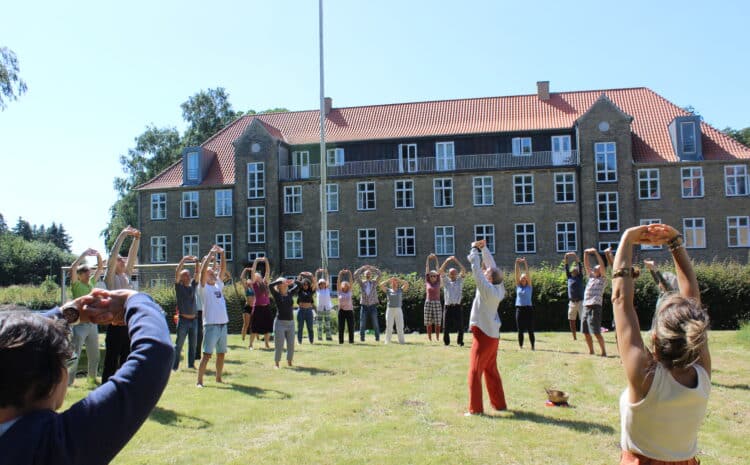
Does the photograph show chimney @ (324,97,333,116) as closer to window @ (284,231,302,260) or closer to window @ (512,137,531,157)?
window @ (284,231,302,260)

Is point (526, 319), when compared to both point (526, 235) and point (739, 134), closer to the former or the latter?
point (526, 235)

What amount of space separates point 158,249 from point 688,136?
36.0 meters

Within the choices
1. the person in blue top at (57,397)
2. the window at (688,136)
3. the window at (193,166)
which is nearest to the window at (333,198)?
the window at (193,166)

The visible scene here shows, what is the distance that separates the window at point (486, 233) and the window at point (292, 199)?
11936 mm

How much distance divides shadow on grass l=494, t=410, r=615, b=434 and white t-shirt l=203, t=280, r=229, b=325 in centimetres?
533

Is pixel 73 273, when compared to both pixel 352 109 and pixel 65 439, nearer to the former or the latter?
pixel 65 439

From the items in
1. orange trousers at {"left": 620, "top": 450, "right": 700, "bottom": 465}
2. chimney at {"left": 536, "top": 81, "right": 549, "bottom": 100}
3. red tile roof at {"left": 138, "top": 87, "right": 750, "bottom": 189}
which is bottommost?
orange trousers at {"left": 620, "top": 450, "right": 700, "bottom": 465}

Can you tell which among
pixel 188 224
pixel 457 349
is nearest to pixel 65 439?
pixel 457 349

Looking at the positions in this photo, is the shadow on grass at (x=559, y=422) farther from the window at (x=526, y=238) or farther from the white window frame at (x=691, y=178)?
the white window frame at (x=691, y=178)

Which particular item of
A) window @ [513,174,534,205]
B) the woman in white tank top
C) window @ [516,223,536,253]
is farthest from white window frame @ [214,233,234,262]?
the woman in white tank top

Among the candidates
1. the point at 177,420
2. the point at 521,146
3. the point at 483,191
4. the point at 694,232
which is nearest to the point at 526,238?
the point at 483,191

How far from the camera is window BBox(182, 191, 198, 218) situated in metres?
47.4

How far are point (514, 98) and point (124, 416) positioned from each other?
47554 millimetres

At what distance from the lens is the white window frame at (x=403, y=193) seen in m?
44.1
